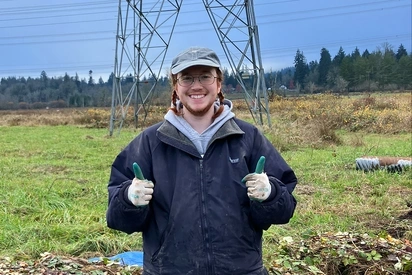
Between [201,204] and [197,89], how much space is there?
1.51 feet

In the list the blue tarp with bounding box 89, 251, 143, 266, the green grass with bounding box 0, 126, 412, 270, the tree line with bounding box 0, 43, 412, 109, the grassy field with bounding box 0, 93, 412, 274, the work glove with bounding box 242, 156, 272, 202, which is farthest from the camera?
the tree line with bounding box 0, 43, 412, 109

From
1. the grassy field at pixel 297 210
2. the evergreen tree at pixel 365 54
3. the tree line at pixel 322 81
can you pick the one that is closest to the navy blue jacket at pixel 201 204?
the grassy field at pixel 297 210

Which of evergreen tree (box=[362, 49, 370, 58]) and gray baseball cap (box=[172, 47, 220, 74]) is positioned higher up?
evergreen tree (box=[362, 49, 370, 58])

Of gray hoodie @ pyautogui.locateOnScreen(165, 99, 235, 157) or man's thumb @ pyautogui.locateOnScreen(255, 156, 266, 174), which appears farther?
gray hoodie @ pyautogui.locateOnScreen(165, 99, 235, 157)

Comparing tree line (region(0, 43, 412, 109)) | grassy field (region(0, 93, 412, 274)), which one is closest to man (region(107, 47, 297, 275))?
grassy field (region(0, 93, 412, 274))

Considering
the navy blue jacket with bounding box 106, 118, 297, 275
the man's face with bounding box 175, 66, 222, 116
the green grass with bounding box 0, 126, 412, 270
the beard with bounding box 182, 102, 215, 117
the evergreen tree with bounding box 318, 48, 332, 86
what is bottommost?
the green grass with bounding box 0, 126, 412, 270

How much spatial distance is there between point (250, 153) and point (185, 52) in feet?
1.62

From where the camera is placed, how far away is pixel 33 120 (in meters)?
26.5

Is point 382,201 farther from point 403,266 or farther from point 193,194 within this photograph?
point 193,194

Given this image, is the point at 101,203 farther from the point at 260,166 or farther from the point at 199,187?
the point at 260,166

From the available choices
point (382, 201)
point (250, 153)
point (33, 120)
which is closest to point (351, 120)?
point (382, 201)

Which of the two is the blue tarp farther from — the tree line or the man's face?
the tree line

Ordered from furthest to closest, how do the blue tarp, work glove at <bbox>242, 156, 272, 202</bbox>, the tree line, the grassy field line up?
the tree line, the blue tarp, the grassy field, work glove at <bbox>242, 156, 272, 202</bbox>

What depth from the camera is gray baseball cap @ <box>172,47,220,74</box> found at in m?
1.87
